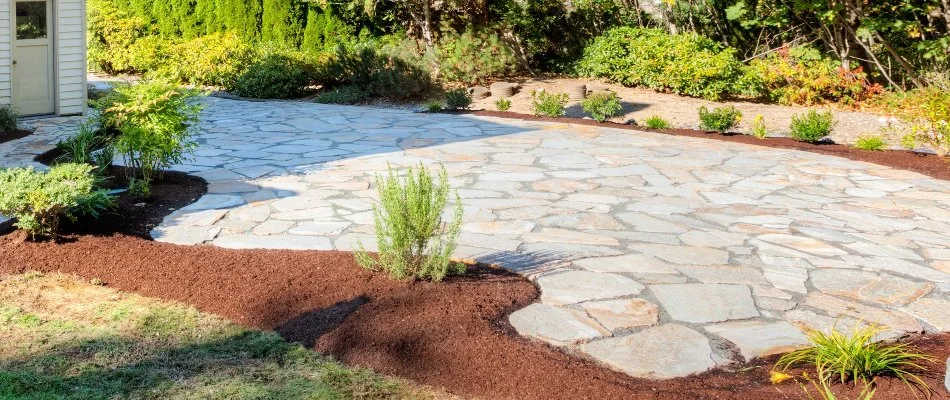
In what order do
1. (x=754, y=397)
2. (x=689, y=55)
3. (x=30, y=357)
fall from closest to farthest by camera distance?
1. (x=754, y=397)
2. (x=30, y=357)
3. (x=689, y=55)

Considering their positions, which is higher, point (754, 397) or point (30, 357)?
point (754, 397)

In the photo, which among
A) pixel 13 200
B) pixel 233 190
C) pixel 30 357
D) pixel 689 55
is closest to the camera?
pixel 30 357

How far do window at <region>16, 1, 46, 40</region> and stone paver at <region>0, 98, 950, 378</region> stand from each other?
118cm

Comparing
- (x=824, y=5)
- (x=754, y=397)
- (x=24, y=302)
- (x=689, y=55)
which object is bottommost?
(x=24, y=302)

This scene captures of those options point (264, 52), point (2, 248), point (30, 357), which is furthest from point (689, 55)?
point (30, 357)

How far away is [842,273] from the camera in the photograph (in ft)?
19.1

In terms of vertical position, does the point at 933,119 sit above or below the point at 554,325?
above

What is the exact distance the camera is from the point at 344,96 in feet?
49.0

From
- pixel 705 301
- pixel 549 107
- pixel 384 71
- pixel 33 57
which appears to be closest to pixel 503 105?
pixel 549 107

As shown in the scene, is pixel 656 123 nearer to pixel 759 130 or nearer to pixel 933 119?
pixel 759 130

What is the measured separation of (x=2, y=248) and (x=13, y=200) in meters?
0.30

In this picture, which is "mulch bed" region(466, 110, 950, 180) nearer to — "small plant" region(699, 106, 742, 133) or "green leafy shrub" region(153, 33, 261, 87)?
"small plant" region(699, 106, 742, 133)

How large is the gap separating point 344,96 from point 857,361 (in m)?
11.8

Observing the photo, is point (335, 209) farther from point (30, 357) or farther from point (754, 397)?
point (754, 397)
